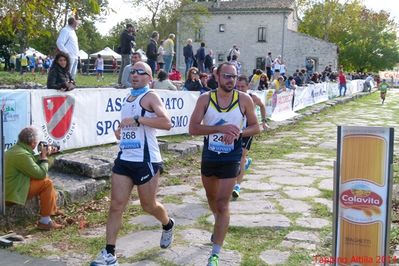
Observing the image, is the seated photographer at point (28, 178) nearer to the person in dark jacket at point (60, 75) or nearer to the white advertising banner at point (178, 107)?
the person in dark jacket at point (60, 75)

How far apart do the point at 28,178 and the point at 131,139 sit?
1.66 metres

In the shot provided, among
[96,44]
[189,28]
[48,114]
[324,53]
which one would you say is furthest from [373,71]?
[48,114]

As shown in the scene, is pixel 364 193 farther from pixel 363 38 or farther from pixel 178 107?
pixel 363 38

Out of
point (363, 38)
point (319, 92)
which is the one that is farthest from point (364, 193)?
point (363, 38)

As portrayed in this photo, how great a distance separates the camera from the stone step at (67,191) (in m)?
5.71

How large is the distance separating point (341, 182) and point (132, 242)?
2292 mm

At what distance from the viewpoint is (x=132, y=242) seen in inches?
203

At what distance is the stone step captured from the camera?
5715 millimetres

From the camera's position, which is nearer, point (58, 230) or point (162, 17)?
point (58, 230)

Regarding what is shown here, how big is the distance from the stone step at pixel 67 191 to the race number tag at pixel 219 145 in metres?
2.40

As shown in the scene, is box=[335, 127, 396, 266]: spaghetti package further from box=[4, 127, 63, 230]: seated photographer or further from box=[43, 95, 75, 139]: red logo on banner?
box=[43, 95, 75, 139]: red logo on banner

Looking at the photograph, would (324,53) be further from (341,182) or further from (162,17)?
(341,182)

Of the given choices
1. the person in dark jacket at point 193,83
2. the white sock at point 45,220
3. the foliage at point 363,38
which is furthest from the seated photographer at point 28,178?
the foliage at point 363,38

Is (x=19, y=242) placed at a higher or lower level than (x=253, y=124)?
lower
